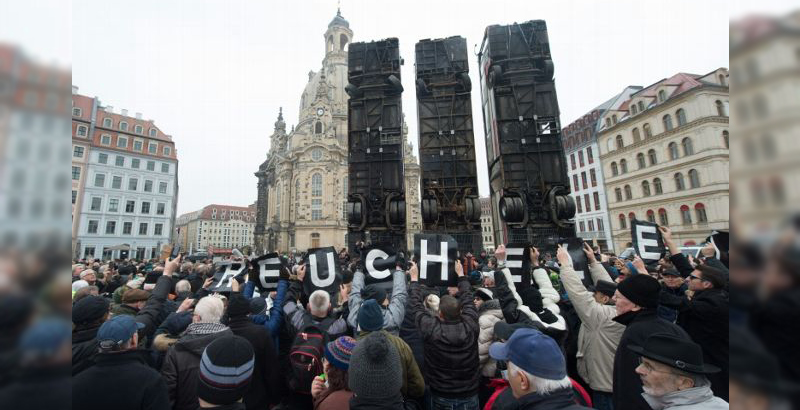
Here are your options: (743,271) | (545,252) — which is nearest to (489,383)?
(743,271)

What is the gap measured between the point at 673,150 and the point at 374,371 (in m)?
31.2

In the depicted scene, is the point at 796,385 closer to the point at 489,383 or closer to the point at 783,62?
the point at 783,62

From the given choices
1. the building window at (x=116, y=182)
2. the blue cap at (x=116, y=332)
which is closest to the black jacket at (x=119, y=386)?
the blue cap at (x=116, y=332)

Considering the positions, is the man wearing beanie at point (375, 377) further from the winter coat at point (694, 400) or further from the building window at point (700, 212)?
the building window at point (700, 212)

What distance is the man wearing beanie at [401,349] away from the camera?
A: 3227mm

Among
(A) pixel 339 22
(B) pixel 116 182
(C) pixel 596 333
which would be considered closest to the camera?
(C) pixel 596 333

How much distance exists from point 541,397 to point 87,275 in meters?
8.23

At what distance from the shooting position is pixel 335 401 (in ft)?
8.91

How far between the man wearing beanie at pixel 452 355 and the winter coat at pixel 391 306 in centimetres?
38

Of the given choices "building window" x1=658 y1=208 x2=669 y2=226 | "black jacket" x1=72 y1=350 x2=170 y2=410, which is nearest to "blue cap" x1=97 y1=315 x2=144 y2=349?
"black jacket" x1=72 y1=350 x2=170 y2=410

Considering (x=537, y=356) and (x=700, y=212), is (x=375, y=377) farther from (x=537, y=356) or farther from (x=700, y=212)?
(x=700, y=212)

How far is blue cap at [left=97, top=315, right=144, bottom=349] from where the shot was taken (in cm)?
245

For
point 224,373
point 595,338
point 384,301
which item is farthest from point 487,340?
point 224,373

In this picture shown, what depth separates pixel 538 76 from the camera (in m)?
14.5
